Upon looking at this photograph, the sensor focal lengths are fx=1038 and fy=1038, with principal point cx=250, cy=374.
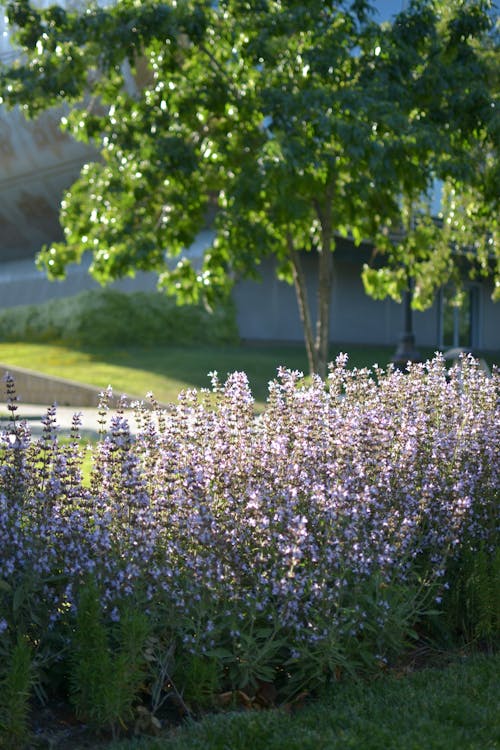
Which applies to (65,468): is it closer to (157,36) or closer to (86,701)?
(86,701)

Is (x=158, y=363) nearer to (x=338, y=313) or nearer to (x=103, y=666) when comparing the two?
(x=338, y=313)

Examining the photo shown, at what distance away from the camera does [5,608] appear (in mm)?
4438

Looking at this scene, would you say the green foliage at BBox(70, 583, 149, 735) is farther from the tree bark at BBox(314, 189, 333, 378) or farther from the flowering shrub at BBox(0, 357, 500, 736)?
the tree bark at BBox(314, 189, 333, 378)

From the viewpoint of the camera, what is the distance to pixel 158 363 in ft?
88.6

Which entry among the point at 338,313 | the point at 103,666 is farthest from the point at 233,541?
the point at 338,313

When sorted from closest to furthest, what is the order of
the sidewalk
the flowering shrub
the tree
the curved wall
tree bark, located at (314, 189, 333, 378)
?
the flowering shrub
the tree
the sidewalk
tree bark, located at (314, 189, 333, 378)
the curved wall

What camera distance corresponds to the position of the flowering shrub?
4.48 m

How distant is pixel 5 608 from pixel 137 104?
12325 mm

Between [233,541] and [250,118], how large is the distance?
11411mm

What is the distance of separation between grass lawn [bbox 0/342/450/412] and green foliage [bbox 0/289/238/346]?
2.81ft

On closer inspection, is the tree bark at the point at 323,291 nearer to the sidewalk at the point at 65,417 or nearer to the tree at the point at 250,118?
the tree at the point at 250,118

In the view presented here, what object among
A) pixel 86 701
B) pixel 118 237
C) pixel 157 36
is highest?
pixel 157 36

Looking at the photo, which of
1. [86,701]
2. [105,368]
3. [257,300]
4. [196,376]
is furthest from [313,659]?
[257,300]

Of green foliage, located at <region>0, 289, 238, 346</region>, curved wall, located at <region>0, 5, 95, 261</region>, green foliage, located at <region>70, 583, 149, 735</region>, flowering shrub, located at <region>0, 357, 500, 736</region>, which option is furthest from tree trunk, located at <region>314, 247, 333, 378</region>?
curved wall, located at <region>0, 5, 95, 261</region>
